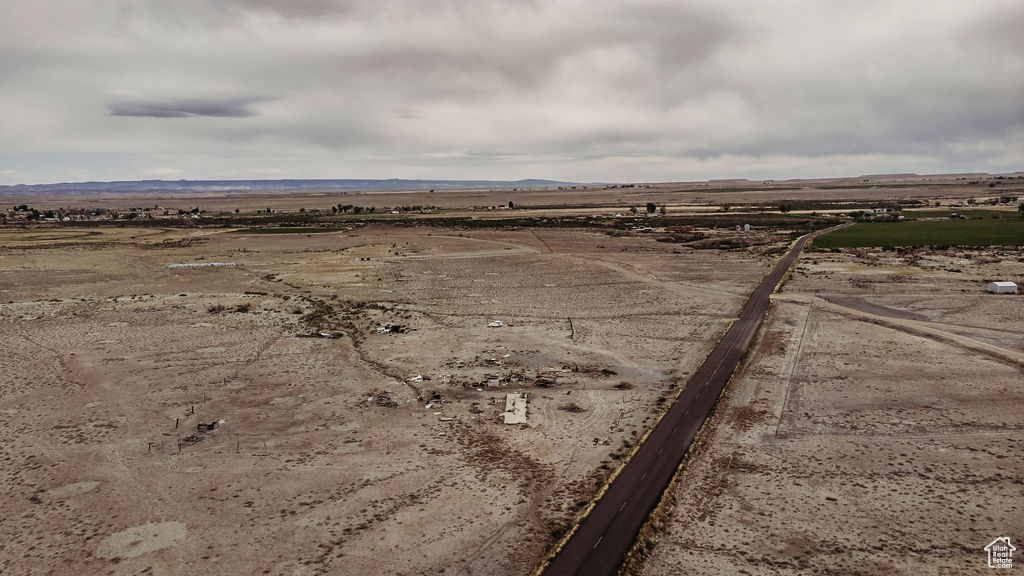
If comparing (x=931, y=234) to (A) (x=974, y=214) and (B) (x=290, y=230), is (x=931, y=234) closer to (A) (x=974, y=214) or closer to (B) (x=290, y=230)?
(A) (x=974, y=214)

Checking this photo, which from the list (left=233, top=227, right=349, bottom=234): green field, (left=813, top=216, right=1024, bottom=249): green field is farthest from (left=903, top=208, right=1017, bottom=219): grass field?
(left=233, top=227, right=349, bottom=234): green field

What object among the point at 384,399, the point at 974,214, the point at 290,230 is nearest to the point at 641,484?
the point at 384,399

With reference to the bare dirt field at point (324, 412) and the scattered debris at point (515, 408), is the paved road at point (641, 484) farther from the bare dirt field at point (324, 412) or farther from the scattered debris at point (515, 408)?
the scattered debris at point (515, 408)

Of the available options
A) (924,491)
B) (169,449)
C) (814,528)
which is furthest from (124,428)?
(924,491)

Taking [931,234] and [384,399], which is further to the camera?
[931,234]

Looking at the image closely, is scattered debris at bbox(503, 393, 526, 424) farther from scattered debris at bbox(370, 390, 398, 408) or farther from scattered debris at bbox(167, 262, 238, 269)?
scattered debris at bbox(167, 262, 238, 269)

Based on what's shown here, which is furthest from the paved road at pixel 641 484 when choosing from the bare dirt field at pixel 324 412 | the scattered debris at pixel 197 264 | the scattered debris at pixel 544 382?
the scattered debris at pixel 197 264

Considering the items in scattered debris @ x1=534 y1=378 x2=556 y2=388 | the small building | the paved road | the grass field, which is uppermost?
the grass field
